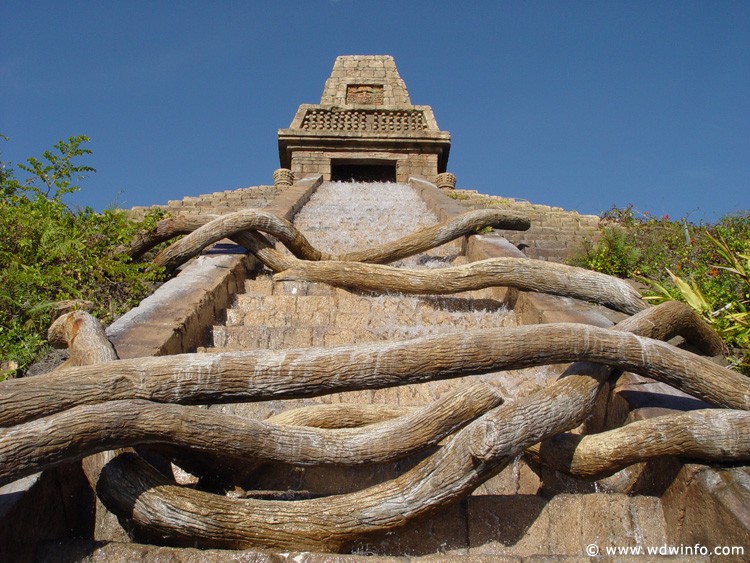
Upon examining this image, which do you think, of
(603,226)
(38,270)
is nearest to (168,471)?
(38,270)

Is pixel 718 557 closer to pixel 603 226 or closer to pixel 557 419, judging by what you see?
pixel 557 419

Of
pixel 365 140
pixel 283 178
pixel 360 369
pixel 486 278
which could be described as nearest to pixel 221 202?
pixel 283 178

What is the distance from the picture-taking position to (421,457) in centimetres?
354

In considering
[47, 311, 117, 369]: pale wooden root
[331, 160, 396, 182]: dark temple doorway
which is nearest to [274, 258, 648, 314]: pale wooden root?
[47, 311, 117, 369]: pale wooden root

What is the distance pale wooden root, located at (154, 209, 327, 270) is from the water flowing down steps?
0.52 meters

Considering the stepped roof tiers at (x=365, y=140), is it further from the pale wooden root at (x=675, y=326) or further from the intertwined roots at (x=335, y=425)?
the intertwined roots at (x=335, y=425)

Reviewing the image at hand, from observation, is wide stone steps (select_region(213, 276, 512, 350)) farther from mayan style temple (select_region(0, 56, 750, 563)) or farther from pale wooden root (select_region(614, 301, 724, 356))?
pale wooden root (select_region(614, 301, 724, 356))

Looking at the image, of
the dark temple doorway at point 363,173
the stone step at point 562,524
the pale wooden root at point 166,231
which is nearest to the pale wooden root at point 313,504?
the stone step at point 562,524

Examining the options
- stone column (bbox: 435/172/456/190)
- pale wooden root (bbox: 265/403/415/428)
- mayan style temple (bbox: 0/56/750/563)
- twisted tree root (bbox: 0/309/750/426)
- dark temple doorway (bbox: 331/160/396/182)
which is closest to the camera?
mayan style temple (bbox: 0/56/750/563)

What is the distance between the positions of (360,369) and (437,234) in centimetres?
429

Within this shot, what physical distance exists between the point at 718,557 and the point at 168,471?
2.53 m

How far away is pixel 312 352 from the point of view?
3391 millimetres

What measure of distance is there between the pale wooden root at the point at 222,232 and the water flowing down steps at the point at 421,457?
52cm

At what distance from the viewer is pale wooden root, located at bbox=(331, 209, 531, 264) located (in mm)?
7074
